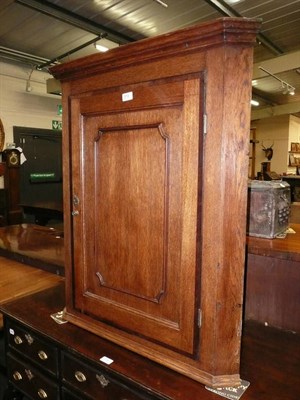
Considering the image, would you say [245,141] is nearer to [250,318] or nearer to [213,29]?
[213,29]

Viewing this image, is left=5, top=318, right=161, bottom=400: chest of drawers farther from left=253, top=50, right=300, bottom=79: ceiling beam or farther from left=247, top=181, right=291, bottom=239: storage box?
left=253, top=50, right=300, bottom=79: ceiling beam

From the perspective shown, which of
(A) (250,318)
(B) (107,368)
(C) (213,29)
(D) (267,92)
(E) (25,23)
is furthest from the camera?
(D) (267,92)

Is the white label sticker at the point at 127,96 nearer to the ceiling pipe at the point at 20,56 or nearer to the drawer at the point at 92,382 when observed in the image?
the drawer at the point at 92,382

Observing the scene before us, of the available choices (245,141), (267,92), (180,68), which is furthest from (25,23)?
(267,92)

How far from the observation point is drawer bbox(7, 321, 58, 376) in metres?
1.29

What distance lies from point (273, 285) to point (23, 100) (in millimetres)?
5366

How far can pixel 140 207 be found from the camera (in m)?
1.12

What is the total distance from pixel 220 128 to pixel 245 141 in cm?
9

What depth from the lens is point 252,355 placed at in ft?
3.76

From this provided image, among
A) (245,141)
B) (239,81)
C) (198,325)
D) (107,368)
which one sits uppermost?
(239,81)

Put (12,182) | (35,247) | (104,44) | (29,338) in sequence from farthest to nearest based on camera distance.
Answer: (12,182)
(104,44)
(35,247)
(29,338)

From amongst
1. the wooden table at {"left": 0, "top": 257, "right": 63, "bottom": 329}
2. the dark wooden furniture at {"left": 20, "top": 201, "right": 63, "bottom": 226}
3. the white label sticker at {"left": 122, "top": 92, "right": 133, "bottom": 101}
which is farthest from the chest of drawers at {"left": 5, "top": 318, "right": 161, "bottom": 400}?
the dark wooden furniture at {"left": 20, "top": 201, "right": 63, "bottom": 226}

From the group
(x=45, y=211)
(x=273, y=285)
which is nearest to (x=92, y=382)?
(x=273, y=285)

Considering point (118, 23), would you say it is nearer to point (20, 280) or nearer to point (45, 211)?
point (45, 211)
